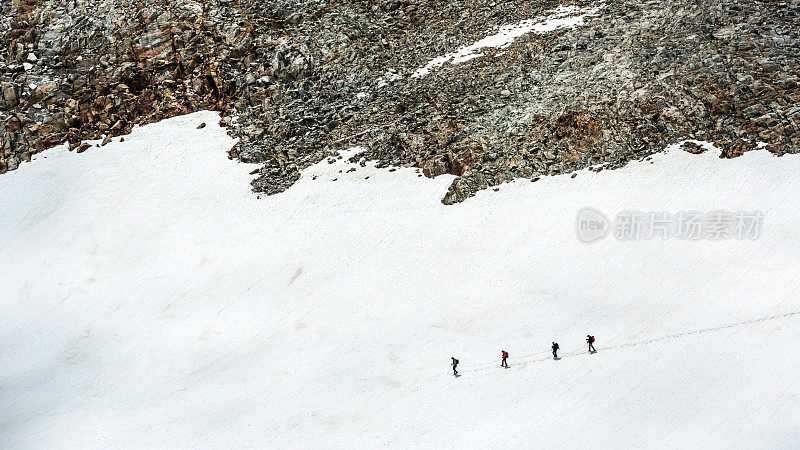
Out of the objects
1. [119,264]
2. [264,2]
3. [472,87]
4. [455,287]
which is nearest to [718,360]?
[455,287]

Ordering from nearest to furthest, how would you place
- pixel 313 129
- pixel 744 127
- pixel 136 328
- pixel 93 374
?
pixel 93 374
pixel 136 328
pixel 744 127
pixel 313 129

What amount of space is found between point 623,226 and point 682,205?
10.5 ft

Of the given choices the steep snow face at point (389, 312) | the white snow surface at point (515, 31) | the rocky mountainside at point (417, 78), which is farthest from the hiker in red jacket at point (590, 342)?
the white snow surface at point (515, 31)

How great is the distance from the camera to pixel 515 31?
4522 cm

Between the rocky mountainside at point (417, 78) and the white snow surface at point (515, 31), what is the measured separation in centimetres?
21

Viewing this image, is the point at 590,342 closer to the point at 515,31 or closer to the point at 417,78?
the point at 417,78

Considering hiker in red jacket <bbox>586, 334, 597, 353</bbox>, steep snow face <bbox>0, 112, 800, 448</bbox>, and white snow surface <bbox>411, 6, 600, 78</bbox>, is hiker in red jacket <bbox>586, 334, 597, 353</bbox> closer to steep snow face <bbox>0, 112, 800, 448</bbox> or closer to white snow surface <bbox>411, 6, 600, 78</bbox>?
steep snow face <bbox>0, 112, 800, 448</bbox>

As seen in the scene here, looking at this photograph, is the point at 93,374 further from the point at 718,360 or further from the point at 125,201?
the point at 718,360

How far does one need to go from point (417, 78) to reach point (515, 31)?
27.0ft

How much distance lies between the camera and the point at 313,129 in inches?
1635

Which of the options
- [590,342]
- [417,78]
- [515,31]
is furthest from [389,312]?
[515,31]

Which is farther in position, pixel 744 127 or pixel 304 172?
pixel 304 172

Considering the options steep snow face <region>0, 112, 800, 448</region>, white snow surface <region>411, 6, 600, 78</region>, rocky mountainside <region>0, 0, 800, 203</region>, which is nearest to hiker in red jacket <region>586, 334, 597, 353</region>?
steep snow face <region>0, 112, 800, 448</region>

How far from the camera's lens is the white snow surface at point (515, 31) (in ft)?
144
